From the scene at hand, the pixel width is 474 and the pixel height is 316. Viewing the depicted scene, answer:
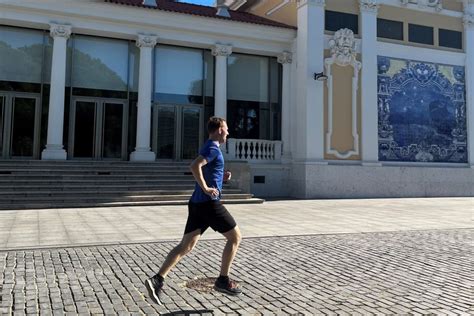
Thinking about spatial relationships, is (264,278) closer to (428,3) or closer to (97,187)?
(97,187)

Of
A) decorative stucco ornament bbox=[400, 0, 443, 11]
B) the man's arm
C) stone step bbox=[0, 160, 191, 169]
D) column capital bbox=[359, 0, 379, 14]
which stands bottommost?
the man's arm

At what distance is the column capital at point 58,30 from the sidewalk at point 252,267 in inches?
340

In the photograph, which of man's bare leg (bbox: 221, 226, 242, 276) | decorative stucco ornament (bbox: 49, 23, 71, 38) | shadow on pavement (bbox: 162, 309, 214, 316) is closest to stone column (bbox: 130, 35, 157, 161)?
decorative stucco ornament (bbox: 49, 23, 71, 38)

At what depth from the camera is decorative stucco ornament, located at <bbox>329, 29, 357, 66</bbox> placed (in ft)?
64.1

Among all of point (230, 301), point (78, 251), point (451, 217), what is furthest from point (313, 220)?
point (230, 301)

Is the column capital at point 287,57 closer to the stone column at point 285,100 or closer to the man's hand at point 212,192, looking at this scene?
the stone column at point 285,100

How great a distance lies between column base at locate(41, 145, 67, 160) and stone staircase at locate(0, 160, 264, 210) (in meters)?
0.70

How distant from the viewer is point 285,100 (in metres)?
20.5

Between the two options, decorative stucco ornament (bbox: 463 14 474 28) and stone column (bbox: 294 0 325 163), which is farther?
decorative stucco ornament (bbox: 463 14 474 28)

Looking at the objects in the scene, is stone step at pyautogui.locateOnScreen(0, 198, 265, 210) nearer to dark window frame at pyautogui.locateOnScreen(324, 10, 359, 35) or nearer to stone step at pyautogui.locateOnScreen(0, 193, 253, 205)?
stone step at pyautogui.locateOnScreen(0, 193, 253, 205)

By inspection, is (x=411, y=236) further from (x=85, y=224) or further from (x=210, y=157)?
(x=85, y=224)

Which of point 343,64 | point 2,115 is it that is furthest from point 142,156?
point 343,64

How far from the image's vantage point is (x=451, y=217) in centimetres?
1248

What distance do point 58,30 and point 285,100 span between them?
9.93m
